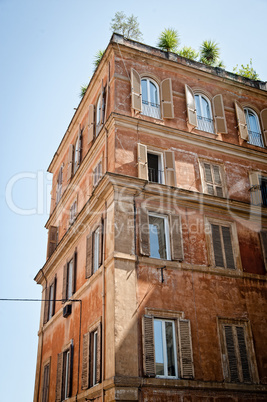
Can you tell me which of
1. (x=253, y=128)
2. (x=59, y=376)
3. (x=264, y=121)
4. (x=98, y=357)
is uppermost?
(x=264, y=121)

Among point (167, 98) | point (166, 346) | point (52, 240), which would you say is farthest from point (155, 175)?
point (52, 240)

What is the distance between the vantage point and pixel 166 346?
13.5 m

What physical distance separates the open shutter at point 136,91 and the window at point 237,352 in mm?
8715

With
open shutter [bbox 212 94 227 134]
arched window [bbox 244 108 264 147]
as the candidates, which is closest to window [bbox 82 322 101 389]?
open shutter [bbox 212 94 227 134]

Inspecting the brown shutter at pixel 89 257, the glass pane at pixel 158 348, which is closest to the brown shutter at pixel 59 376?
the brown shutter at pixel 89 257

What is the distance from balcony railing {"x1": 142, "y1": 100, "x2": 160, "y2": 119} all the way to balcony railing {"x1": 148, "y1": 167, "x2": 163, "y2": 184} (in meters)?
2.44

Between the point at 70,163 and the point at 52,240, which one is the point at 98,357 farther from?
the point at 70,163

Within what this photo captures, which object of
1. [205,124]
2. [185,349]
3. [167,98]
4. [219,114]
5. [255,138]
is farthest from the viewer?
[255,138]

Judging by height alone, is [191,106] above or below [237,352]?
above

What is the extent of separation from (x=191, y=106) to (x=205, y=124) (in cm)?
98

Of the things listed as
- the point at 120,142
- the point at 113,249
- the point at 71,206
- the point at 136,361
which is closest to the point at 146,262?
the point at 113,249

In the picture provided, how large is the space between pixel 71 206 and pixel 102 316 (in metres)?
7.82

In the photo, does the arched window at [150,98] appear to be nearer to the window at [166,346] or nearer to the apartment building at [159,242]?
the apartment building at [159,242]

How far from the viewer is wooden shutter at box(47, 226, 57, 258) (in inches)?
869
